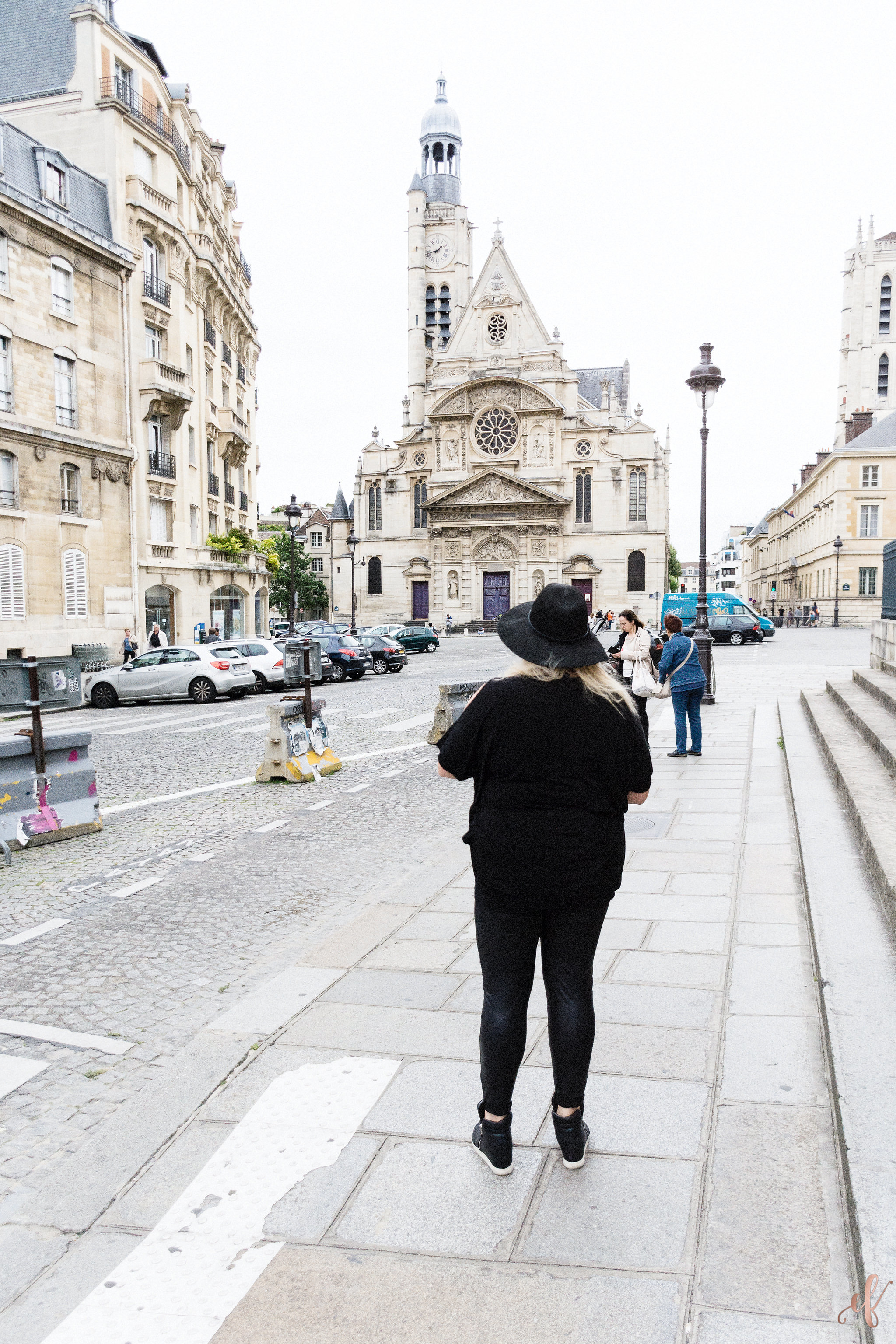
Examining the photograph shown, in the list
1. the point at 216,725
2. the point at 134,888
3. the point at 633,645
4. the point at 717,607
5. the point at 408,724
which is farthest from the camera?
the point at 717,607

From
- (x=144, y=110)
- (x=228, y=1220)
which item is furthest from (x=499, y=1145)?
(x=144, y=110)

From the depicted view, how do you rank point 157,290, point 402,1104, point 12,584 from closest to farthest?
1. point 402,1104
2. point 12,584
3. point 157,290

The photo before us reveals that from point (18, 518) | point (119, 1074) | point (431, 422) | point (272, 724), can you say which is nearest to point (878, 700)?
point (272, 724)

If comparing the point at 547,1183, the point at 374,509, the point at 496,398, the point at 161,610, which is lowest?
the point at 547,1183

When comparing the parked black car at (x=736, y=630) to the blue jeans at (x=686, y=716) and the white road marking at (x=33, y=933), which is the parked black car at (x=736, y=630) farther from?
the white road marking at (x=33, y=933)

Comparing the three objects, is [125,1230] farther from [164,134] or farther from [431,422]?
[431,422]

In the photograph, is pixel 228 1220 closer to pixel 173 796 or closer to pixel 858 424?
pixel 173 796

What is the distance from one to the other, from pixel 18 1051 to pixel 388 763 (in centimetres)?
761

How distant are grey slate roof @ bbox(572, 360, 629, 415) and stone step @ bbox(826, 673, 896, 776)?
59299mm

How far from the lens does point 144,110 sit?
31.4 metres

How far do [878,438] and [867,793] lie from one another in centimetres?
5929

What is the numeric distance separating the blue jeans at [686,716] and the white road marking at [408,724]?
4.88m

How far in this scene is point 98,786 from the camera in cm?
1038

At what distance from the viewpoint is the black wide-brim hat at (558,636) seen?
2.77 metres
